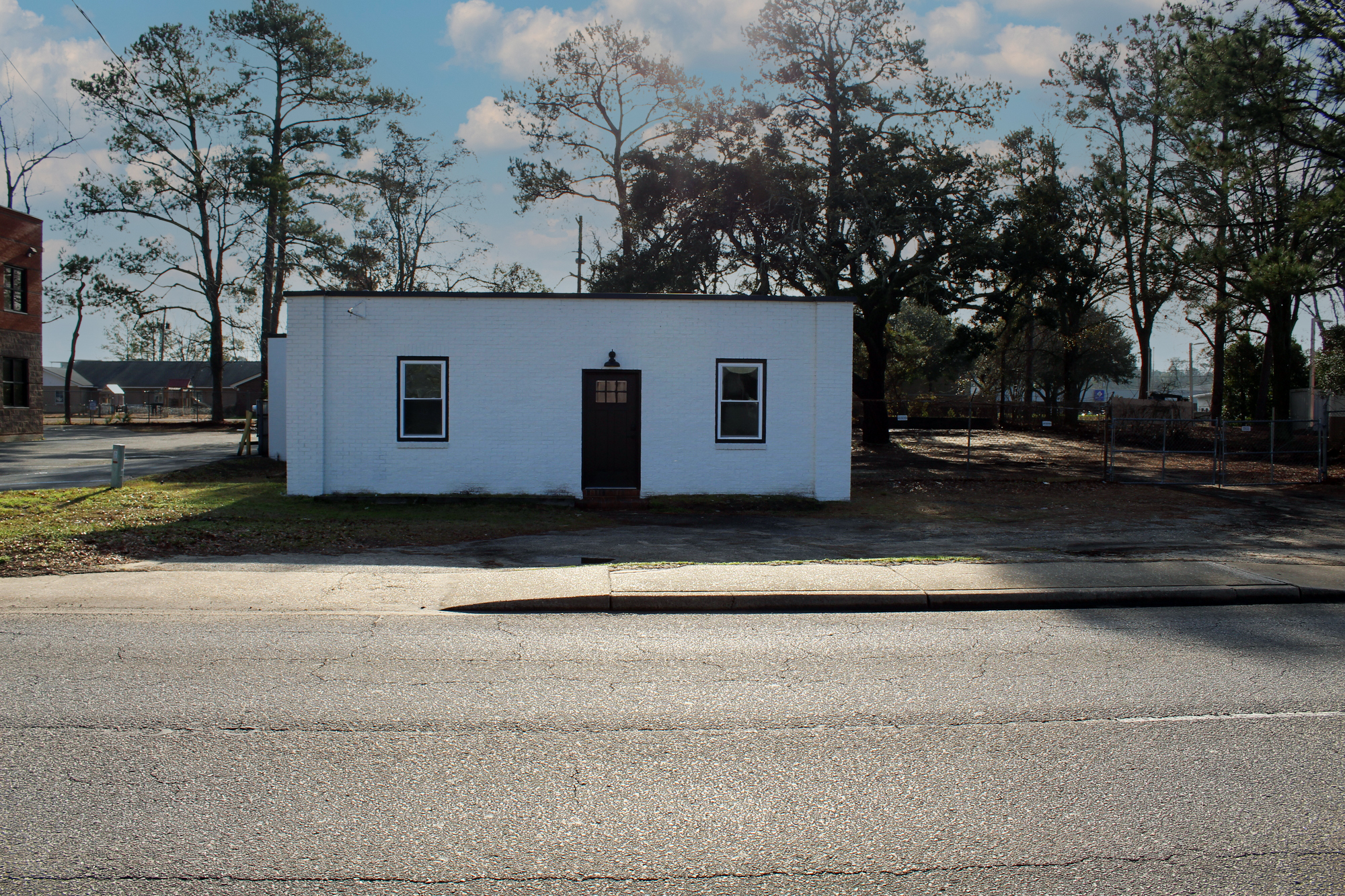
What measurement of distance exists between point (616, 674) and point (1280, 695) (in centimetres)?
437

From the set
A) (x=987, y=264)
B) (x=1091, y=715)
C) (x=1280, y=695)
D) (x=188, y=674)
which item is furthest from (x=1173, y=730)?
(x=987, y=264)

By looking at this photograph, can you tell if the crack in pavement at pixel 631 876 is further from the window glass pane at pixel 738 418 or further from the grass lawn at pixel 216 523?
the window glass pane at pixel 738 418

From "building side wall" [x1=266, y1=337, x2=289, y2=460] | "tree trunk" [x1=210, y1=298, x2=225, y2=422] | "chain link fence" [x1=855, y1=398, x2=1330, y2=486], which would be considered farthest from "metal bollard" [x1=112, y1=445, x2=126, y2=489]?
"tree trunk" [x1=210, y1=298, x2=225, y2=422]

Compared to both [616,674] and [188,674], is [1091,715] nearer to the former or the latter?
[616,674]

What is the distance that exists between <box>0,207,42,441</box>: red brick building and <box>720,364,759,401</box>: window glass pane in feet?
102

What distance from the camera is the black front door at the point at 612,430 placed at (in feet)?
54.7

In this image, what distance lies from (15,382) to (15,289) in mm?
3840

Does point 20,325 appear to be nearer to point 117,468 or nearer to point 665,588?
point 117,468

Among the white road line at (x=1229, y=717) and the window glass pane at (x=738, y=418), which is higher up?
the window glass pane at (x=738, y=418)

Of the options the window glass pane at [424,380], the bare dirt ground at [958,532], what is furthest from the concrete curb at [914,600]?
the window glass pane at [424,380]

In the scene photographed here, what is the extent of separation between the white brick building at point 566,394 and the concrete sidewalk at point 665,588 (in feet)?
22.2

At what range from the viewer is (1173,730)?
4.87 m

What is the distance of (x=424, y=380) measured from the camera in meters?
16.5

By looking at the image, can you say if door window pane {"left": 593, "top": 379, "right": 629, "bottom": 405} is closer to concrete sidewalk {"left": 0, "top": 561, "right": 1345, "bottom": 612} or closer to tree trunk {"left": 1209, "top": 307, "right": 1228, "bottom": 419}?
concrete sidewalk {"left": 0, "top": 561, "right": 1345, "bottom": 612}
